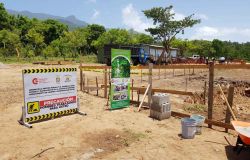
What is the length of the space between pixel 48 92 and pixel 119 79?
2975mm

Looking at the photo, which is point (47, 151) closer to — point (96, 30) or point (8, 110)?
point (8, 110)

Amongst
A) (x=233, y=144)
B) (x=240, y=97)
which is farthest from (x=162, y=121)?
(x=240, y=97)

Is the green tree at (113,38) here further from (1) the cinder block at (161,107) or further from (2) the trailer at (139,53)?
(1) the cinder block at (161,107)

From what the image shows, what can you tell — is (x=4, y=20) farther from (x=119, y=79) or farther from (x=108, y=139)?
(x=108, y=139)

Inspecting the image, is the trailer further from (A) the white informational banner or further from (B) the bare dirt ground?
(B) the bare dirt ground

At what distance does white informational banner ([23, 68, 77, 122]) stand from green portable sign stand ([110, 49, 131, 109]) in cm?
154

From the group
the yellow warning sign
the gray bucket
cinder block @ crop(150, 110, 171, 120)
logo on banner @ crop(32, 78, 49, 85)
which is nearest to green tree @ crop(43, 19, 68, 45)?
logo on banner @ crop(32, 78, 49, 85)

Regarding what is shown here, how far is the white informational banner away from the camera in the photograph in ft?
31.6

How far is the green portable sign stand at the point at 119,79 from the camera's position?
11.7 m

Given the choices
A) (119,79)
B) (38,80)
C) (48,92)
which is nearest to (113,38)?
(119,79)

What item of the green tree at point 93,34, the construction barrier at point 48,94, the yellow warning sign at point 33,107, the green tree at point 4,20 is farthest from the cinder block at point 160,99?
the green tree at point 93,34

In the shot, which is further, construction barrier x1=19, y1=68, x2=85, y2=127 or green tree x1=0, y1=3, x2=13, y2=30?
green tree x1=0, y1=3, x2=13, y2=30

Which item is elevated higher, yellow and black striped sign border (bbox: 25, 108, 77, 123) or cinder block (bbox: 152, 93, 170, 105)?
cinder block (bbox: 152, 93, 170, 105)

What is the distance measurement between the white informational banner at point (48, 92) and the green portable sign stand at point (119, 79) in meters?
1.54
